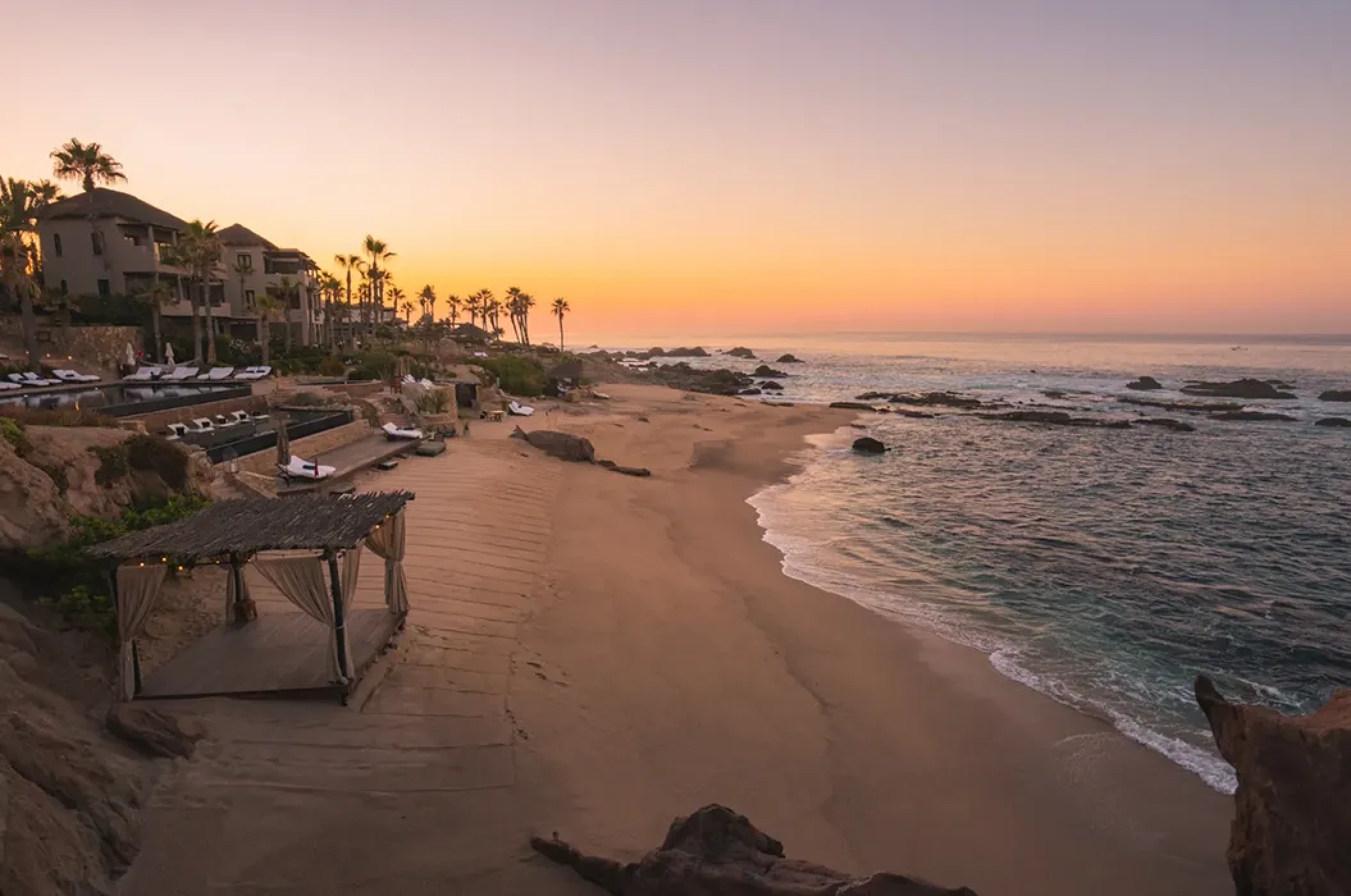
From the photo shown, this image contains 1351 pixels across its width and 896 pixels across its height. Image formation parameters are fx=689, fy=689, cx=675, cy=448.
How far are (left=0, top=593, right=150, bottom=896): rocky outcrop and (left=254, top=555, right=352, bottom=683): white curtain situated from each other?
7.60 feet

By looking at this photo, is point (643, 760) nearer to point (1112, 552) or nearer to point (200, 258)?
point (1112, 552)

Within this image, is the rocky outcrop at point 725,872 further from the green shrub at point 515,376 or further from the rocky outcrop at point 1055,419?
the rocky outcrop at point 1055,419

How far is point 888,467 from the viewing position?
33.7 meters

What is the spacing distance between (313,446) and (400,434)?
11.2ft

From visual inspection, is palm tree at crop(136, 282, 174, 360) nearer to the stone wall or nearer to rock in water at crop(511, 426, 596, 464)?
the stone wall

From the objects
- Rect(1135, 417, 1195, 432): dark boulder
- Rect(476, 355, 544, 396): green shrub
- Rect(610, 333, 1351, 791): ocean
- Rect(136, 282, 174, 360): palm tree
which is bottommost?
Rect(610, 333, 1351, 791): ocean

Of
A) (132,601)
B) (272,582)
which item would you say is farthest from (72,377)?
(132,601)

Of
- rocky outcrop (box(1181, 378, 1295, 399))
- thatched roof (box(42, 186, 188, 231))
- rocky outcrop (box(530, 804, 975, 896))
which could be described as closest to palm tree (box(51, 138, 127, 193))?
thatched roof (box(42, 186, 188, 231))

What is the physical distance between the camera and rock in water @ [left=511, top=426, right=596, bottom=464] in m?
29.5

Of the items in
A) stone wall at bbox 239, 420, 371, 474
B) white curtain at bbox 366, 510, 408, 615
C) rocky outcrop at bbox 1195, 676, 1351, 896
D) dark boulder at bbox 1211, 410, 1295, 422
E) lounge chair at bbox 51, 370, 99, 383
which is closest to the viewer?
rocky outcrop at bbox 1195, 676, 1351, 896

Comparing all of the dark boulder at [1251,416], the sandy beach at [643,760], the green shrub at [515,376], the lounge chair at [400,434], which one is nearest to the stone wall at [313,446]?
the lounge chair at [400,434]

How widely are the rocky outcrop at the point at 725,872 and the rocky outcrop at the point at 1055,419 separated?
5135cm

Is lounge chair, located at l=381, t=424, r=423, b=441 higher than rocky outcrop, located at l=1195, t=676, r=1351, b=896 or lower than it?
higher

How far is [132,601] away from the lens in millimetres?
8797
